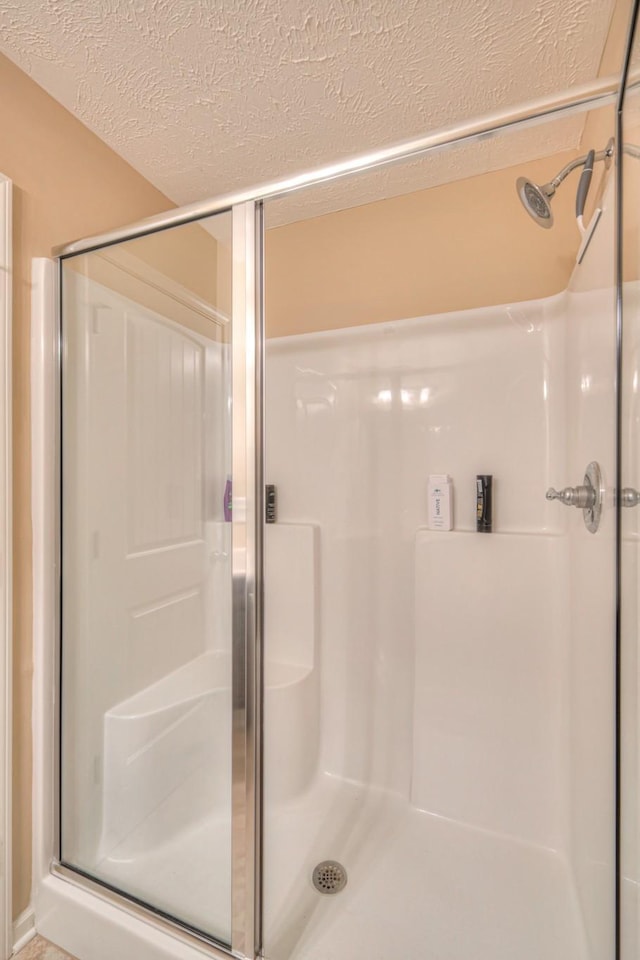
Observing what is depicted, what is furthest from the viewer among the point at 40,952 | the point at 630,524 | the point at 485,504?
the point at 485,504

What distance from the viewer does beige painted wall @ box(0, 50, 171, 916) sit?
44.4 inches

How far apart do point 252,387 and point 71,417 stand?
62 centimetres

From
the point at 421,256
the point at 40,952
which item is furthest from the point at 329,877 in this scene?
the point at 421,256

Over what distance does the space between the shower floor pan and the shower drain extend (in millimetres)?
17

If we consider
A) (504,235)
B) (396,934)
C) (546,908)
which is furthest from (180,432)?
(546,908)

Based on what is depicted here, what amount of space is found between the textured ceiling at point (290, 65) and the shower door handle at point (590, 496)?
94 cm

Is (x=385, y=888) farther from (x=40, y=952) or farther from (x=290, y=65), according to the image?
(x=290, y=65)

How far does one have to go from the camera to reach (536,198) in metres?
1.03

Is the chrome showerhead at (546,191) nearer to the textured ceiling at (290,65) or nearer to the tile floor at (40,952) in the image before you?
the textured ceiling at (290,65)

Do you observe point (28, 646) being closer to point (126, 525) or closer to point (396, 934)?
point (126, 525)

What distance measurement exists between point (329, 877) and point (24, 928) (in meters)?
0.77

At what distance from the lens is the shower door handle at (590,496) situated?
3.05 feet

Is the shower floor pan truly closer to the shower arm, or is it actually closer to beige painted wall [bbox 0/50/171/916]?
beige painted wall [bbox 0/50/171/916]

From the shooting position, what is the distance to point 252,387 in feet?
3.16
